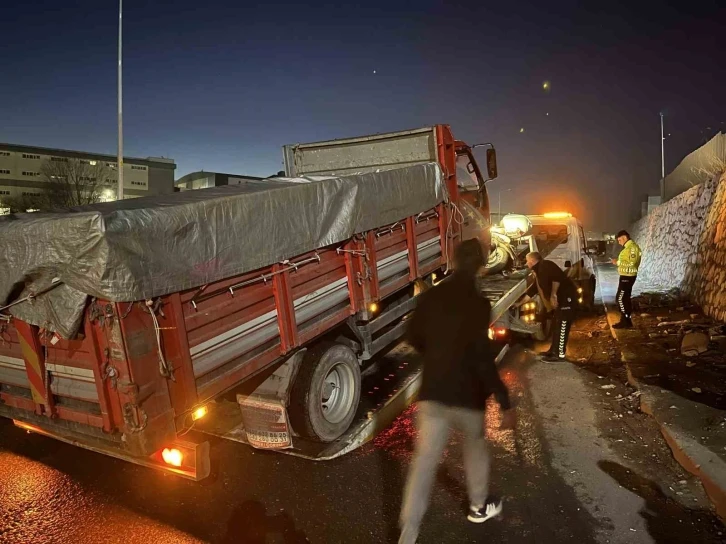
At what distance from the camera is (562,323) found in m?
7.44

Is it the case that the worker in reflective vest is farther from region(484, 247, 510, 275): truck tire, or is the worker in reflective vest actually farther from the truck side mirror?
the truck side mirror

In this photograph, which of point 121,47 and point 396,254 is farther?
point 121,47

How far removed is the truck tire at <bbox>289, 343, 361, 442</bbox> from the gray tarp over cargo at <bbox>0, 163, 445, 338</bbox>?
3.20 ft

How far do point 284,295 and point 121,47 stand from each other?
58.1 ft

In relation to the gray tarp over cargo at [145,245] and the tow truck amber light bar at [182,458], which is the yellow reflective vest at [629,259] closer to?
the gray tarp over cargo at [145,245]

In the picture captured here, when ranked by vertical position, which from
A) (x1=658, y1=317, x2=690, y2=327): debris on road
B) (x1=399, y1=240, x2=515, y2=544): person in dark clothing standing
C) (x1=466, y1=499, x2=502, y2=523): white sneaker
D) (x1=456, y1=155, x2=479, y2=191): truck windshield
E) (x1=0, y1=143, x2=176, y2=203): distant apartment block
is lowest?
(x1=658, y1=317, x2=690, y2=327): debris on road

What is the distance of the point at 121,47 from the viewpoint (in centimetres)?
1748

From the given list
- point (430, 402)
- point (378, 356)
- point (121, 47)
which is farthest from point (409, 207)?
point (121, 47)

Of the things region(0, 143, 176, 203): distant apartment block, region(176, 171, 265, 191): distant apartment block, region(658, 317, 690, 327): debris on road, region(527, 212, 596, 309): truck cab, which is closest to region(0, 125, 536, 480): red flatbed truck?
region(658, 317, 690, 327): debris on road

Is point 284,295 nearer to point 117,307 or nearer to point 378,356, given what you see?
point 117,307

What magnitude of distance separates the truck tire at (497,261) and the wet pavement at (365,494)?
10.7ft

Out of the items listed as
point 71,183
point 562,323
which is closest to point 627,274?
point 562,323

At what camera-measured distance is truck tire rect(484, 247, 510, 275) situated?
809 cm

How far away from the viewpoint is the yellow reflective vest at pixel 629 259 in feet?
30.1
